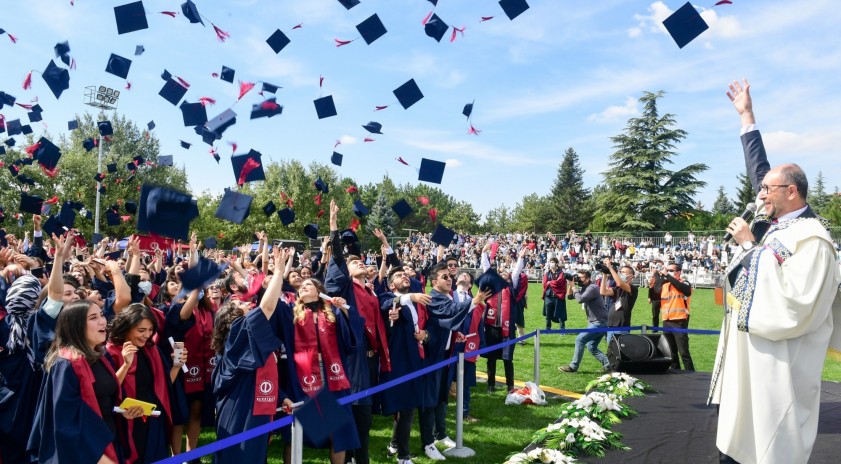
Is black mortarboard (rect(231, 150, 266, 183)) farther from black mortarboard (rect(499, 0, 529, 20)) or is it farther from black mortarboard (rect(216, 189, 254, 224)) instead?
black mortarboard (rect(499, 0, 529, 20))

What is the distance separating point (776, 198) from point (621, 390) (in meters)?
4.52

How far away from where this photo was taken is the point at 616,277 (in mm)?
10508

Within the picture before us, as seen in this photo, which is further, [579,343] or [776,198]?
[579,343]

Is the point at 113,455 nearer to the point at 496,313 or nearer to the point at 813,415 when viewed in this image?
the point at 813,415

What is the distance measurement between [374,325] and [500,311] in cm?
362

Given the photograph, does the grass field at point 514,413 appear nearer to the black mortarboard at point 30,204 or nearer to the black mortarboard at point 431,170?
the black mortarboard at point 431,170

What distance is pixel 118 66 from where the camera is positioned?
33.1ft

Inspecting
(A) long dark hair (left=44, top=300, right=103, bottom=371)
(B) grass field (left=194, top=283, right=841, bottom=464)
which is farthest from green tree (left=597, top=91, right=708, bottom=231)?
(A) long dark hair (left=44, top=300, right=103, bottom=371)

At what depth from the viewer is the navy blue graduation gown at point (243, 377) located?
4.31m

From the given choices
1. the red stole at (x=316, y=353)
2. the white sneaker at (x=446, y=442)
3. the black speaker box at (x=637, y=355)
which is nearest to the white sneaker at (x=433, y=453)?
the white sneaker at (x=446, y=442)

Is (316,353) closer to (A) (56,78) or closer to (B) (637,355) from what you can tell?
(B) (637,355)

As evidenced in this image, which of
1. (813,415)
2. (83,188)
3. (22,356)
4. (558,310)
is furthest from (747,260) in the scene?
(83,188)

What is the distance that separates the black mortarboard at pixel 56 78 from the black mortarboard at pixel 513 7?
6.99 metres

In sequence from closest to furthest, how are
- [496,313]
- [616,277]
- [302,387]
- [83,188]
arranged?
[302,387]
[496,313]
[616,277]
[83,188]
